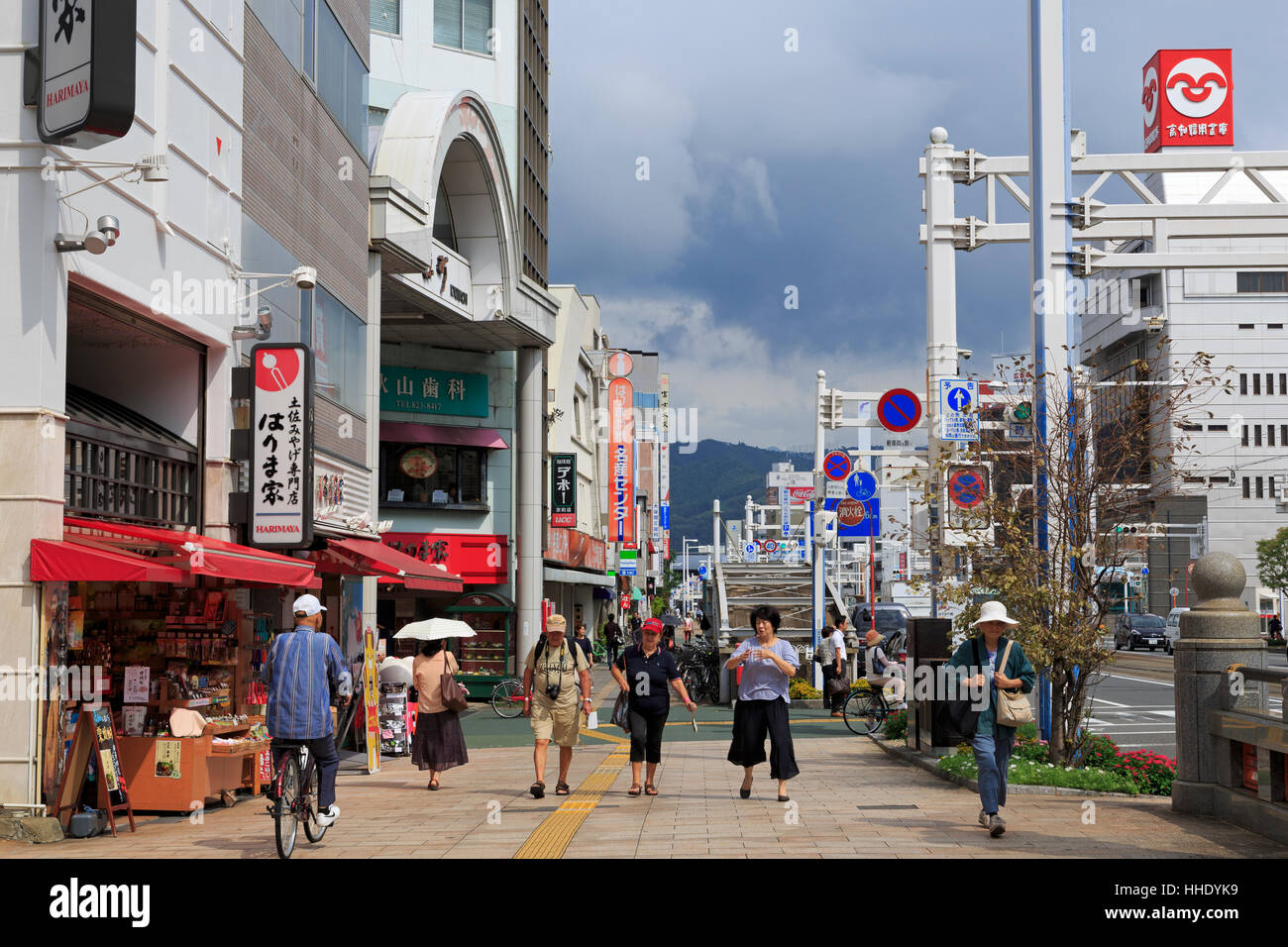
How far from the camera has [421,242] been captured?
24.0m

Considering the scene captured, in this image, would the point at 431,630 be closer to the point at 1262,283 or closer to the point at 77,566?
the point at 77,566

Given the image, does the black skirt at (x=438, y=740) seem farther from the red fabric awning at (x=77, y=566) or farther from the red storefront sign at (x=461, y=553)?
the red storefront sign at (x=461, y=553)

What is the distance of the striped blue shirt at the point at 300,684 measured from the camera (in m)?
10.1

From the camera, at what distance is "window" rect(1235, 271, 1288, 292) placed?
328 feet


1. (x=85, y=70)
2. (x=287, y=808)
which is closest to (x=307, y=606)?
(x=287, y=808)

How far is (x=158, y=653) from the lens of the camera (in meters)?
14.0

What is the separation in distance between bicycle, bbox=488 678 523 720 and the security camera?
1820cm

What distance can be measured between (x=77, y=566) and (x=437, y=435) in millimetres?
23781

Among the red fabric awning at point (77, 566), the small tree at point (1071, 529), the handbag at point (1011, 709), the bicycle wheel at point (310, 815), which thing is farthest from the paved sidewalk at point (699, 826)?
the red fabric awning at point (77, 566)

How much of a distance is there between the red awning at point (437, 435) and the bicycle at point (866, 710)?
50.5 feet

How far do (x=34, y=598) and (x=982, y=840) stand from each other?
777 centimetres

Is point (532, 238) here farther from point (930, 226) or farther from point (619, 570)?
point (619, 570)

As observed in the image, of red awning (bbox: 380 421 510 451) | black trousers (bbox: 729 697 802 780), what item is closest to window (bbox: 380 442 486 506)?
red awning (bbox: 380 421 510 451)

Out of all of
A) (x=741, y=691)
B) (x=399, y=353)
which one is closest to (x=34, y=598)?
(x=741, y=691)
